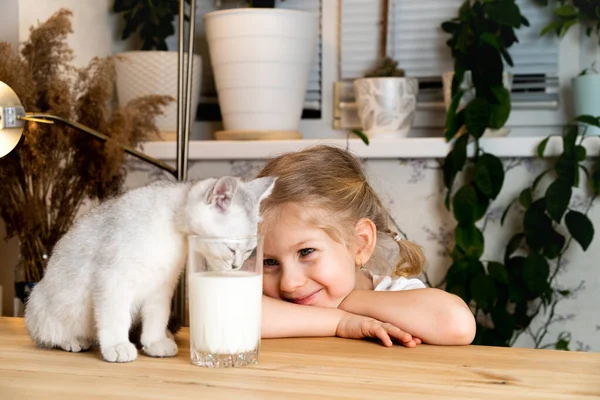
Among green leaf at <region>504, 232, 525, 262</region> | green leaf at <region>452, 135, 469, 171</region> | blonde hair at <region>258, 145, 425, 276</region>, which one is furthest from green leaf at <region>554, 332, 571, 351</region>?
blonde hair at <region>258, 145, 425, 276</region>

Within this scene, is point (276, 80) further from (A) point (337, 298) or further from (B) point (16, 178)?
(A) point (337, 298)

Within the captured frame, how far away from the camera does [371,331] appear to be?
0.97 m

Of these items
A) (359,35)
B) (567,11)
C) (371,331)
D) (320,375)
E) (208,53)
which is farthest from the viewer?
(208,53)

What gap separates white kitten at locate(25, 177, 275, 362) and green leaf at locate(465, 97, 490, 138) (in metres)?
1.22

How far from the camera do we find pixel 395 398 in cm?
66

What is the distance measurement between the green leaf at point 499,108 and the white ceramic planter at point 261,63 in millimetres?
524

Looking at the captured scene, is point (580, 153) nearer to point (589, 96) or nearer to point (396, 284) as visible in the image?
point (589, 96)

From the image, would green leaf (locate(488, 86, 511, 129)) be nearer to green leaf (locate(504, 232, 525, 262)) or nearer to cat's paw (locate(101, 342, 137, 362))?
green leaf (locate(504, 232, 525, 262))

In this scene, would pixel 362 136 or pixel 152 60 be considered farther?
pixel 152 60

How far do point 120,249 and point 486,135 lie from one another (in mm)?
1438

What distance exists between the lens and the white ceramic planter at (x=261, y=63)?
2.05 m

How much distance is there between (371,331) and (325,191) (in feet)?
1.01

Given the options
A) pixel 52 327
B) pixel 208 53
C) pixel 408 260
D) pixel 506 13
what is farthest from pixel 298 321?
pixel 208 53

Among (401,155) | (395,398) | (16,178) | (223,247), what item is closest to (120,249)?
(223,247)
